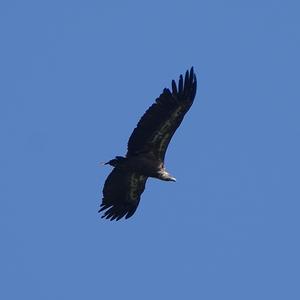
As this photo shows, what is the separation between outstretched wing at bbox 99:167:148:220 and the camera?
4388 centimetres

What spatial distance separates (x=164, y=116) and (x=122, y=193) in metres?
3.21

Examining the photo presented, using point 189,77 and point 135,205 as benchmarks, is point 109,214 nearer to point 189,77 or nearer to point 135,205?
point 135,205

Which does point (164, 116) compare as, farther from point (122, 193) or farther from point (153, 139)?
point (122, 193)

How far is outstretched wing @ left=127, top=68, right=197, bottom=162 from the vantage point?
4222 cm

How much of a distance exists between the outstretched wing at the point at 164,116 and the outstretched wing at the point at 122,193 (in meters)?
→ 1.33

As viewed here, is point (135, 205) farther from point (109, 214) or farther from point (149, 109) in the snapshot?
point (149, 109)


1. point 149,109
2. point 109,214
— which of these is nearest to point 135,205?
point 109,214

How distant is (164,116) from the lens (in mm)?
42375

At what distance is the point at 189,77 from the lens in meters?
42.5

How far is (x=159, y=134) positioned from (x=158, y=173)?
1292 mm

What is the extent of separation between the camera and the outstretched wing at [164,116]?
42219mm

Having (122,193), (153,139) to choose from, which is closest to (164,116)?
(153,139)

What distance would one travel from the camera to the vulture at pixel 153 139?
139 feet

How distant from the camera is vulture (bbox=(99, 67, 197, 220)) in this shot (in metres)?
42.3
